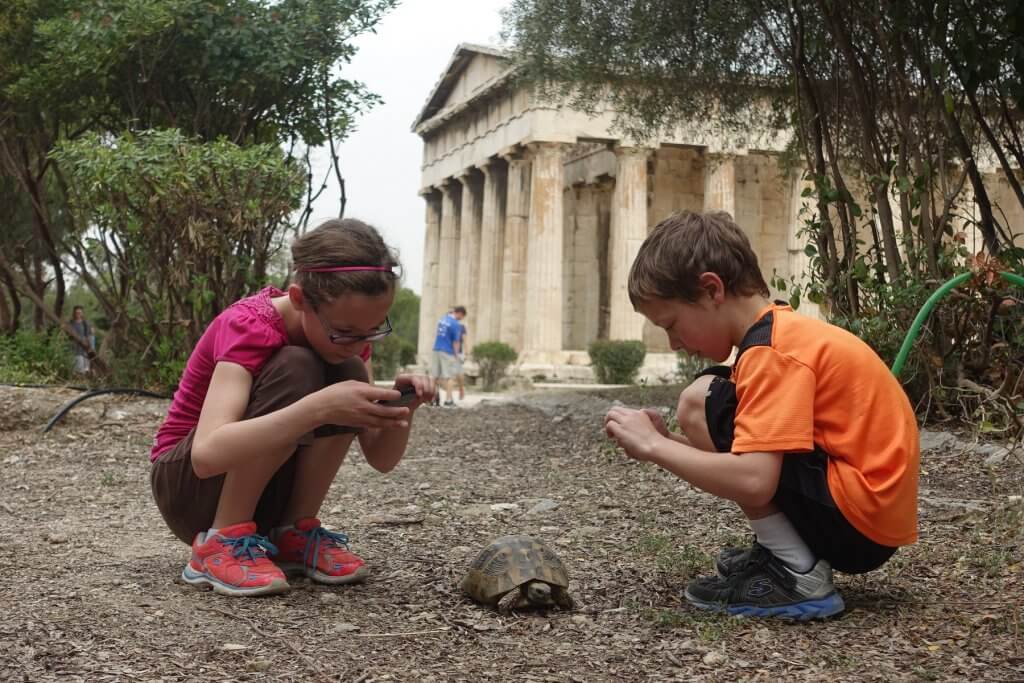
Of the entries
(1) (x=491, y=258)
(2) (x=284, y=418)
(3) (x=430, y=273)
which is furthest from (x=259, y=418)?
(3) (x=430, y=273)

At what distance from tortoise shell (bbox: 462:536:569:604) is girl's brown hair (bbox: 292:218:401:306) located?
87cm

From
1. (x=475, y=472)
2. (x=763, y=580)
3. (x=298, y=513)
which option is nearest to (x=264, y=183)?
(x=475, y=472)

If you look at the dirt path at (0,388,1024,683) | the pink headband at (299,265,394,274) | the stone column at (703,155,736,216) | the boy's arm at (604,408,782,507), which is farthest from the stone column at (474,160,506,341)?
the boy's arm at (604,408,782,507)

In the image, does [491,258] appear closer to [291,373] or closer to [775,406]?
[291,373]

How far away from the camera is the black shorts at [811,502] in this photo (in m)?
2.99

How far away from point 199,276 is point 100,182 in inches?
49.3

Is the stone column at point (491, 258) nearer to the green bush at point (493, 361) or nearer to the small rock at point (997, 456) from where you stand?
the green bush at point (493, 361)

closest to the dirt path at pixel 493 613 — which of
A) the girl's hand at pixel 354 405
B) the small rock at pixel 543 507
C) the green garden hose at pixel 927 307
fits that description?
the small rock at pixel 543 507

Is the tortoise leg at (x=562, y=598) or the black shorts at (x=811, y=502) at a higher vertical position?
the black shorts at (x=811, y=502)

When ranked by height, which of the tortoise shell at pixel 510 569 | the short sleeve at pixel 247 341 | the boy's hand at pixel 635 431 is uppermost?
the short sleeve at pixel 247 341

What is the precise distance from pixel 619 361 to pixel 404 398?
23.9 metres

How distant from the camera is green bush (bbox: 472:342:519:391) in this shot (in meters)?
28.1

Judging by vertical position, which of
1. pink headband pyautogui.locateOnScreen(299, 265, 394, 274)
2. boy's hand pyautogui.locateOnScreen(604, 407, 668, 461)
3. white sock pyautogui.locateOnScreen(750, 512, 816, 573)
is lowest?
white sock pyautogui.locateOnScreen(750, 512, 816, 573)

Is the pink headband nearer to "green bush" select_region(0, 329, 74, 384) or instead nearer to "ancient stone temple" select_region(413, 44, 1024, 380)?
"green bush" select_region(0, 329, 74, 384)
